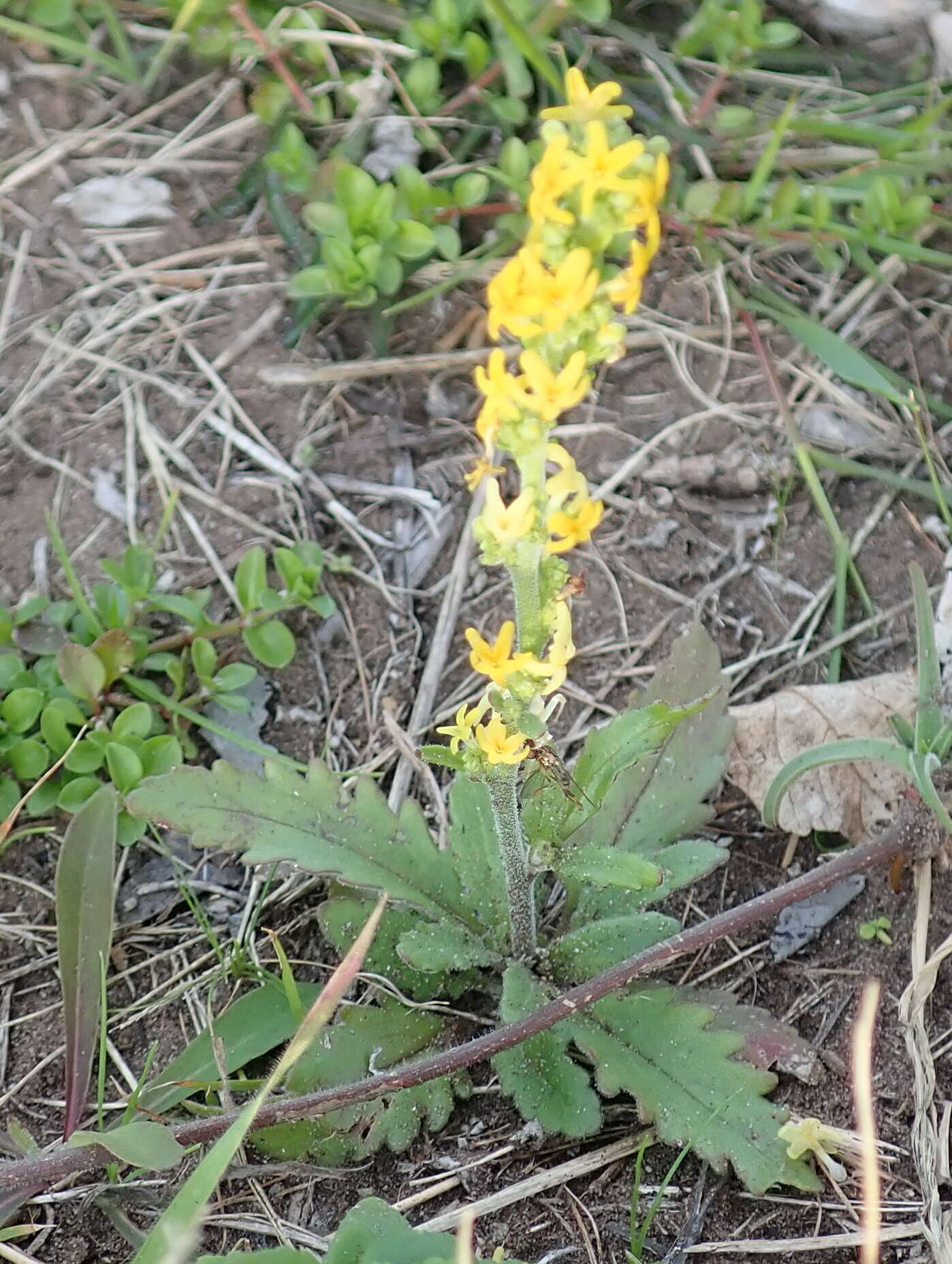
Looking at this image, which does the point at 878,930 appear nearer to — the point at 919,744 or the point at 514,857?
the point at 919,744

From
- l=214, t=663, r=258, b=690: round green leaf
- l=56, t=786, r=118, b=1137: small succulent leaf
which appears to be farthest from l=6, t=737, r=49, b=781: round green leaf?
Answer: l=214, t=663, r=258, b=690: round green leaf

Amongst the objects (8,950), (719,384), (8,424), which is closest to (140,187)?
(8,424)

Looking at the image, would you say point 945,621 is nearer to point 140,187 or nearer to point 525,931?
point 525,931

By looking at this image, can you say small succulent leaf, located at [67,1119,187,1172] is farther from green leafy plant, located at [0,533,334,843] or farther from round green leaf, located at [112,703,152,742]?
round green leaf, located at [112,703,152,742]

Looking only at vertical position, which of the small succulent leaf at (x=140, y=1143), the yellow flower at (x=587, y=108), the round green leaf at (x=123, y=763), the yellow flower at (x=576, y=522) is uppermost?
the yellow flower at (x=587, y=108)

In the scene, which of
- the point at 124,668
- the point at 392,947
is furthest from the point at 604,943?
the point at 124,668

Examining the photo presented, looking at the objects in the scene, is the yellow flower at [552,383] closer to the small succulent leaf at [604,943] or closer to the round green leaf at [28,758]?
the small succulent leaf at [604,943]

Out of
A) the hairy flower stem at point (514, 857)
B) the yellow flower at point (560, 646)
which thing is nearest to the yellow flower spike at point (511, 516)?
the yellow flower at point (560, 646)
